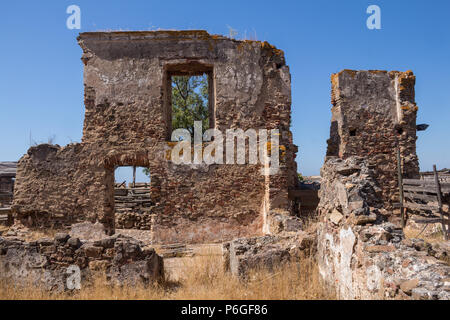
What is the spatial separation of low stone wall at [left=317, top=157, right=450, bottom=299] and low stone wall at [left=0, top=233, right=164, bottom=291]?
254cm

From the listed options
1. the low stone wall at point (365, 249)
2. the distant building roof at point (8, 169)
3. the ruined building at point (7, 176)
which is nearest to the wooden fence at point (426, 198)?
the low stone wall at point (365, 249)

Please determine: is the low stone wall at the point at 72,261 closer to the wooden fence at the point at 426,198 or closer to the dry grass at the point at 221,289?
the dry grass at the point at 221,289

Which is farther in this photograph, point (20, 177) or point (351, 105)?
point (351, 105)

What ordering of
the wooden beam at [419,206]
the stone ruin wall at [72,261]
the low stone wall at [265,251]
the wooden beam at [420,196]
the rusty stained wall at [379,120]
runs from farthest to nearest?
the rusty stained wall at [379,120] < the wooden beam at [420,196] < the wooden beam at [419,206] < the low stone wall at [265,251] < the stone ruin wall at [72,261]

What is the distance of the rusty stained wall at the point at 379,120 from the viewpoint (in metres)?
11.2

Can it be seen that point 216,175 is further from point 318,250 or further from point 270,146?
point 318,250

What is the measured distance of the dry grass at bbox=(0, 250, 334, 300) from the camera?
432 cm

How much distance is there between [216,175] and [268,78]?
2.82 m

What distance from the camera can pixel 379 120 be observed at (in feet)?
37.1

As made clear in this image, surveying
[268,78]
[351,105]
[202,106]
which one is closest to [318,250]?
[268,78]

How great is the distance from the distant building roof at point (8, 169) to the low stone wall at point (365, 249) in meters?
18.2

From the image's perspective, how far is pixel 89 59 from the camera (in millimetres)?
9070
